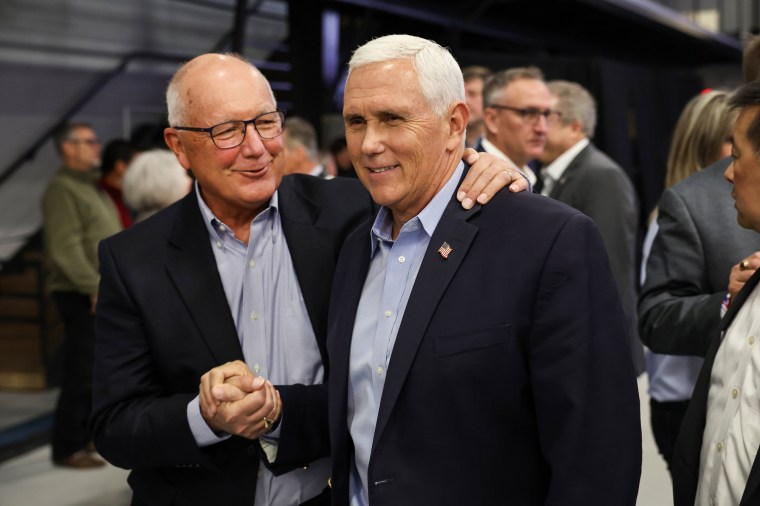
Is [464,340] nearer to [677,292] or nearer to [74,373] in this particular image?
[677,292]

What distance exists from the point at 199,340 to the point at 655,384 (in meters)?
1.58

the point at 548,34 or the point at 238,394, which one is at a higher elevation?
the point at 548,34

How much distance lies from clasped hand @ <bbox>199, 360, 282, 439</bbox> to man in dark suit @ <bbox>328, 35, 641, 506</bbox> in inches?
6.1

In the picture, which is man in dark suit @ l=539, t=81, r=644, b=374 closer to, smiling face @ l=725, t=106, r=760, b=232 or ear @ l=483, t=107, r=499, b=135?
Answer: ear @ l=483, t=107, r=499, b=135

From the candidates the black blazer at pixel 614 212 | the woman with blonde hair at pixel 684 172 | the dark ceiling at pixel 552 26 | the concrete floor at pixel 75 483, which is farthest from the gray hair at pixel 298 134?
the woman with blonde hair at pixel 684 172

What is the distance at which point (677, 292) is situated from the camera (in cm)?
230

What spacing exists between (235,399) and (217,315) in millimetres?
289

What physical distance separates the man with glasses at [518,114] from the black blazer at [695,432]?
8.12 feet

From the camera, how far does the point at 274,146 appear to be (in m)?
2.01

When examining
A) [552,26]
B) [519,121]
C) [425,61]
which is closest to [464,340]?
[425,61]

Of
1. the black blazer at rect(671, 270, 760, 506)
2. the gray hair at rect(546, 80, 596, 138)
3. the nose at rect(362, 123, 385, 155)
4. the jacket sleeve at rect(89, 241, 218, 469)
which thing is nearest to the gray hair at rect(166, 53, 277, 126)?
the jacket sleeve at rect(89, 241, 218, 469)

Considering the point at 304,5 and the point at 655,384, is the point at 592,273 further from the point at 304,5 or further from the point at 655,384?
the point at 304,5

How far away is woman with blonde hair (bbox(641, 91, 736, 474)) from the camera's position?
2680 mm

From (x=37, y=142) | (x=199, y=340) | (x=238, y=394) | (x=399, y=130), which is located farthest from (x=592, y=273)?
(x=37, y=142)
